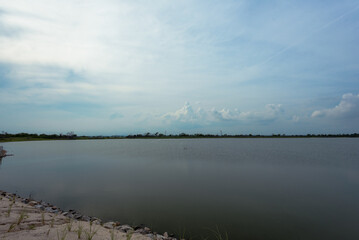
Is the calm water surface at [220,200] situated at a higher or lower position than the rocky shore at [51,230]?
lower

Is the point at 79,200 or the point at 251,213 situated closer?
the point at 251,213

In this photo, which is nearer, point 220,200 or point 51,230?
point 51,230

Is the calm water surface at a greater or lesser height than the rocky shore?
lesser

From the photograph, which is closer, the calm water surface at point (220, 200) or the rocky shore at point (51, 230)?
the rocky shore at point (51, 230)

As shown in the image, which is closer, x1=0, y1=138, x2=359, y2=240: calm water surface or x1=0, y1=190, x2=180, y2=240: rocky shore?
x1=0, y1=190, x2=180, y2=240: rocky shore

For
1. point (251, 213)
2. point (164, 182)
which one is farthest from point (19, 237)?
point (164, 182)

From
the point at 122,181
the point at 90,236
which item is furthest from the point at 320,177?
the point at 90,236

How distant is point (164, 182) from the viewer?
16.4m

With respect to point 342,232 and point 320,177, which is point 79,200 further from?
point 320,177

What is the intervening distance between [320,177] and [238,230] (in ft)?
46.4

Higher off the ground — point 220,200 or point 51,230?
point 51,230

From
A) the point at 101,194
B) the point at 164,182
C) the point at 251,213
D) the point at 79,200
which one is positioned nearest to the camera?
the point at 251,213

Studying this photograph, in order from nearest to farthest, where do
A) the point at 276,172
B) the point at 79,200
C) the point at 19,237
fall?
1. the point at 19,237
2. the point at 79,200
3. the point at 276,172

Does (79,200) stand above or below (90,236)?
below
